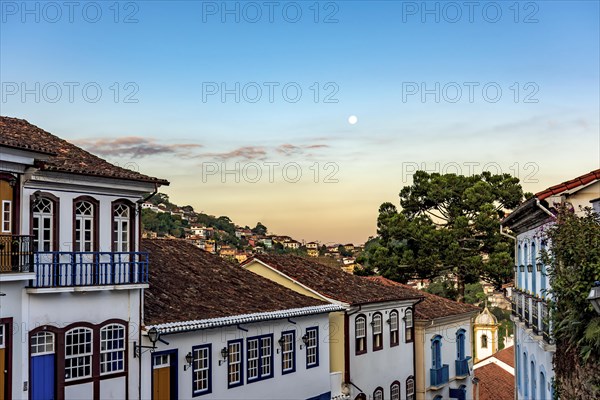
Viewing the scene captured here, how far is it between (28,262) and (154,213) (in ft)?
163

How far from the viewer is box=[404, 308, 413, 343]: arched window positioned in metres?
34.7


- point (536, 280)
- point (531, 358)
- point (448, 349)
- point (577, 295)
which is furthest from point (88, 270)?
point (448, 349)

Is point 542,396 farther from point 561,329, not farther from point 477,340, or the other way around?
point 477,340

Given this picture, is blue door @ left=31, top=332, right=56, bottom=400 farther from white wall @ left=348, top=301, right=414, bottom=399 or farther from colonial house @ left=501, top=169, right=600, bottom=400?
white wall @ left=348, top=301, right=414, bottom=399

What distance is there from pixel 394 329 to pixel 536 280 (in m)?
10.3

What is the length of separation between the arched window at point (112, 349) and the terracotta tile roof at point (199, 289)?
990mm

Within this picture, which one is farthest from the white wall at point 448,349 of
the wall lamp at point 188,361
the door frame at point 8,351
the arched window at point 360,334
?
the door frame at point 8,351

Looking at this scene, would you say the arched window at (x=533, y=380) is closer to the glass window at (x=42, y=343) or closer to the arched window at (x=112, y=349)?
the arched window at (x=112, y=349)

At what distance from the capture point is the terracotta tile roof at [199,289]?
2216cm

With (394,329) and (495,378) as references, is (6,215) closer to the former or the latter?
(394,329)

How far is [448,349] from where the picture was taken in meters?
38.0

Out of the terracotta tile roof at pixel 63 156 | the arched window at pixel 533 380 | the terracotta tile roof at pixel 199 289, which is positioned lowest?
the arched window at pixel 533 380

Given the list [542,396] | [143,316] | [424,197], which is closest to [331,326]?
[542,396]

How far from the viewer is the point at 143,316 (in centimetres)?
2056
